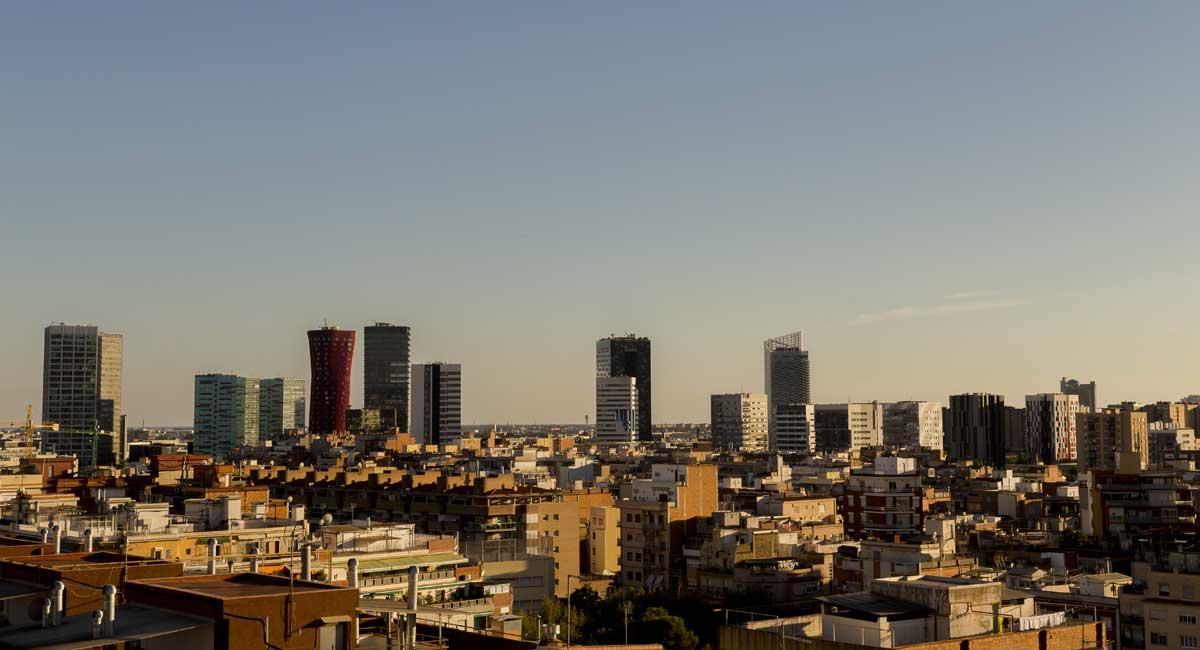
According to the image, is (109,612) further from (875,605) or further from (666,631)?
(666,631)

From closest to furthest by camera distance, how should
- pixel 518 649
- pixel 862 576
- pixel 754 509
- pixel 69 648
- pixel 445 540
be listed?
pixel 69 648
pixel 518 649
pixel 445 540
pixel 862 576
pixel 754 509

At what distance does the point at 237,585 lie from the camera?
80.7 ft

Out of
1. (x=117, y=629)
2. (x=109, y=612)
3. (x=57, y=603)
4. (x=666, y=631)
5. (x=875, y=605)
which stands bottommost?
(x=666, y=631)

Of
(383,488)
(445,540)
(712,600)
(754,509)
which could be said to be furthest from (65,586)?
(754,509)

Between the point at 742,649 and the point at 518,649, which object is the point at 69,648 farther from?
the point at 742,649

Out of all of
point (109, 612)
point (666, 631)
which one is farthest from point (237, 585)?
point (666, 631)

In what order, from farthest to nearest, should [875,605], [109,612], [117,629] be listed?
1. [875,605]
2. [117,629]
3. [109,612]

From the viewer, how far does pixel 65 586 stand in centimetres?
2591

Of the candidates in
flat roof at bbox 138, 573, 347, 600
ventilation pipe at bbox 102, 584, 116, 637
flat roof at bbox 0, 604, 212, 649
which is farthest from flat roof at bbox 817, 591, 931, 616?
ventilation pipe at bbox 102, 584, 116, 637

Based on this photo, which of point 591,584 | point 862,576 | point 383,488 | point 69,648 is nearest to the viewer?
point 69,648

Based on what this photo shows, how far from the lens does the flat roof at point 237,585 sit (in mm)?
22594

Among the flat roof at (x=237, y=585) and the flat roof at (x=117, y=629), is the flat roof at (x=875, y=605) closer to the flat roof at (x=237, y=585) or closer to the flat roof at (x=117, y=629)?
the flat roof at (x=237, y=585)

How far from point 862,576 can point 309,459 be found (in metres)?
122

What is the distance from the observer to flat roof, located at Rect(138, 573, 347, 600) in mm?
22594
